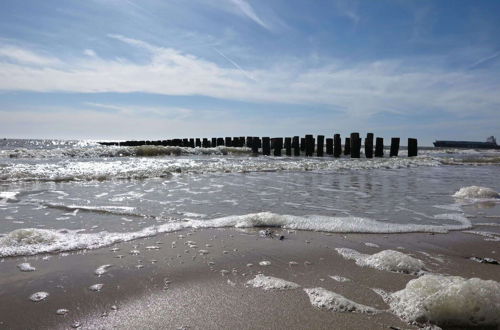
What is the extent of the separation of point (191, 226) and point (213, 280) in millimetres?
1644

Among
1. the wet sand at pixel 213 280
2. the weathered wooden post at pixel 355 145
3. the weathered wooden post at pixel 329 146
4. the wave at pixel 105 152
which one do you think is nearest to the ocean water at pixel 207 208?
the wet sand at pixel 213 280

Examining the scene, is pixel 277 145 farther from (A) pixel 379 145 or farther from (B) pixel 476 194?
(B) pixel 476 194

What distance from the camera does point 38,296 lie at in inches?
86.6

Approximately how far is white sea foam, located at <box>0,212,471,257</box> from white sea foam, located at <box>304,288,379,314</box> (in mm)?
1804

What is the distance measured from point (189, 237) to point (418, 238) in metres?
2.31

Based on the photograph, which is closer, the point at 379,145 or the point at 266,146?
the point at 379,145

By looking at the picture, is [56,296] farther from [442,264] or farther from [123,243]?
[442,264]

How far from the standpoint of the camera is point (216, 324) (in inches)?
73.9

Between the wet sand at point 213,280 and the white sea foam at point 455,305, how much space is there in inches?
4.5

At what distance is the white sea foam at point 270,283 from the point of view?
7.77 ft

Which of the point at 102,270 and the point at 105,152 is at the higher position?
the point at 105,152

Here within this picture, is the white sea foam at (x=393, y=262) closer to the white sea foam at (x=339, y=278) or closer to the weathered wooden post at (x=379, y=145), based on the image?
the white sea foam at (x=339, y=278)

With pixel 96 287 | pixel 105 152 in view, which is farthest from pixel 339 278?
pixel 105 152

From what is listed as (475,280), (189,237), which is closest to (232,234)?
(189,237)
